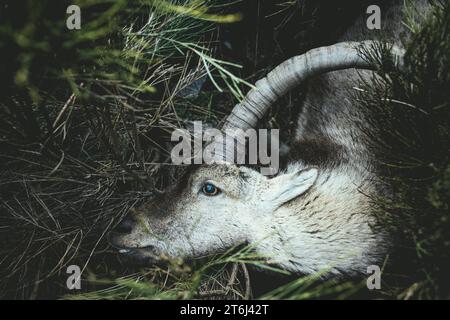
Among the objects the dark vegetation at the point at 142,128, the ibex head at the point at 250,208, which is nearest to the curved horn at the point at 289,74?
the ibex head at the point at 250,208

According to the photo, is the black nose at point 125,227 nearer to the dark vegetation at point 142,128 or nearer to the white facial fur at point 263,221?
the white facial fur at point 263,221

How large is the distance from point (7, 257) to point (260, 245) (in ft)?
6.27

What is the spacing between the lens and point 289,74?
347 cm

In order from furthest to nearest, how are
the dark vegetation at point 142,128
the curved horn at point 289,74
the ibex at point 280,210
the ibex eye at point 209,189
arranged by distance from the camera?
the ibex eye at point 209,189, the curved horn at point 289,74, the ibex at point 280,210, the dark vegetation at point 142,128

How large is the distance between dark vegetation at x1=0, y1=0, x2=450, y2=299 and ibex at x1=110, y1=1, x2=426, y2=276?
16cm

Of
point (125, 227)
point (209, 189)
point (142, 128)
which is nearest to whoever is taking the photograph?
point (125, 227)

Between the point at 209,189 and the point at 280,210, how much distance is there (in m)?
0.57

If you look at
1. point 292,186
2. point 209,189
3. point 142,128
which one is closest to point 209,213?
point 209,189

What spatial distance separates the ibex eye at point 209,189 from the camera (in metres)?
3.50

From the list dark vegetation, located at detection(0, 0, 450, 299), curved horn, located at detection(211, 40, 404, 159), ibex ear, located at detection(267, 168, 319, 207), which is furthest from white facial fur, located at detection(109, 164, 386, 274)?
curved horn, located at detection(211, 40, 404, 159)

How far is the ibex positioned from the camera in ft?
10.6

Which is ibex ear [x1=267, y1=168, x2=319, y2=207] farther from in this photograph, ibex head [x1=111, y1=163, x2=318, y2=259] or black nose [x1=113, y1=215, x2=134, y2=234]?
black nose [x1=113, y1=215, x2=134, y2=234]

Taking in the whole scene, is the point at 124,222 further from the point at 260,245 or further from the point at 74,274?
the point at 260,245

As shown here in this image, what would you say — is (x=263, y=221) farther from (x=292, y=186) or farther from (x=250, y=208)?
(x=292, y=186)
